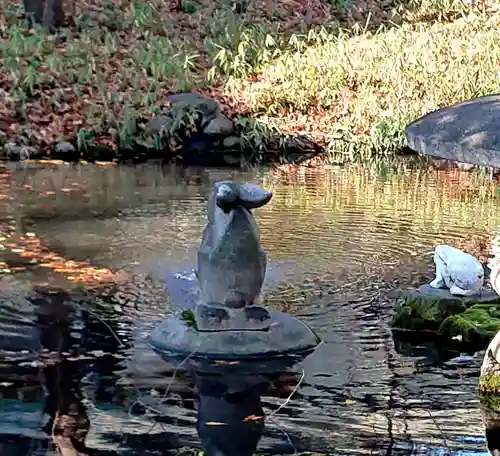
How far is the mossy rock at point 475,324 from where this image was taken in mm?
7285

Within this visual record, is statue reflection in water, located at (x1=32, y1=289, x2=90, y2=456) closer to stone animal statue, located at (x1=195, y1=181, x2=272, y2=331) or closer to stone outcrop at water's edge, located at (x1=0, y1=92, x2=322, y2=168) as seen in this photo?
stone animal statue, located at (x1=195, y1=181, x2=272, y2=331)

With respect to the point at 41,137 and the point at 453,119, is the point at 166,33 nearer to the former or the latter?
the point at 41,137

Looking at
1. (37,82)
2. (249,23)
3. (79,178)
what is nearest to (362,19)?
(249,23)

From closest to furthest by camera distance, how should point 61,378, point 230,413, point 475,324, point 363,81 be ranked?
point 230,413 < point 61,378 < point 475,324 < point 363,81

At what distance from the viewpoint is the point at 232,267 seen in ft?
23.0

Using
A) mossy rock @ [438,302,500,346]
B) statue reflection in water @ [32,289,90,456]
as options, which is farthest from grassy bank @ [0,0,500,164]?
mossy rock @ [438,302,500,346]

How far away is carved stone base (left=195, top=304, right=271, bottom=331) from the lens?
7039 mm

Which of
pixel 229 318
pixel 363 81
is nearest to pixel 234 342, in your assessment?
pixel 229 318

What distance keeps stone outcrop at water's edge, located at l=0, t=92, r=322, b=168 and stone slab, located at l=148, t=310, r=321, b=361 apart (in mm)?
9877

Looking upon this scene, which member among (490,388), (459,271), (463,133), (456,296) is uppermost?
(463,133)

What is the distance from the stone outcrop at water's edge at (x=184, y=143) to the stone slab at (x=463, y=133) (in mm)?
11442

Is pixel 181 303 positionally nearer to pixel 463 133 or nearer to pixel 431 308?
pixel 431 308

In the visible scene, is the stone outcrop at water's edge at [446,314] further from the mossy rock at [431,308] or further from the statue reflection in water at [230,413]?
the statue reflection in water at [230,413]

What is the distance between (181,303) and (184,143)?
10225mm
